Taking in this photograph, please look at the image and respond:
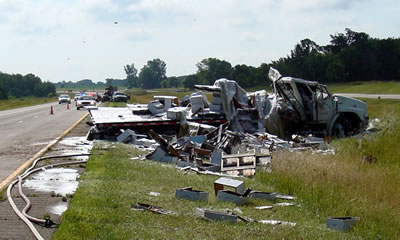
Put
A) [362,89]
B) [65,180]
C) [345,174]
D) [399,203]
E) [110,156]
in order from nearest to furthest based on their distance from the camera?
[399,203] → [65,180] → [345,174] → [110,156] → [362,89]

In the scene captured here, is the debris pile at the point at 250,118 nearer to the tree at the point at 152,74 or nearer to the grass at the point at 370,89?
the grass at the point at 370,89

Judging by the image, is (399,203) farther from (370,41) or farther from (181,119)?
(370,41)

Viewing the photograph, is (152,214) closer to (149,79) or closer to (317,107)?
(317,107)

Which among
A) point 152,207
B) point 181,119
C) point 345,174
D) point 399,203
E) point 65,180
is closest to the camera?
point 152,207

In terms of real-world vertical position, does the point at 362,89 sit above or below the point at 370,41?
below

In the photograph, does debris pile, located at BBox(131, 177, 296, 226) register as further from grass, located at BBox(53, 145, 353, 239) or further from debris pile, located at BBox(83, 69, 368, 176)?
debris pile, located at BBox(83, 69, 368, 176)

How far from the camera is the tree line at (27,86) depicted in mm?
150312

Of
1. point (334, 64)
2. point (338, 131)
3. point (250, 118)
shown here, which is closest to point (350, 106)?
point (338, 131)

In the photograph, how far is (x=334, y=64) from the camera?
65.2 metres

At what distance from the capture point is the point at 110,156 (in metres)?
14.6

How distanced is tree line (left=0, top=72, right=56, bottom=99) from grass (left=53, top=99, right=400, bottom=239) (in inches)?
5572

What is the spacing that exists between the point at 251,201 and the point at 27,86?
503 feet

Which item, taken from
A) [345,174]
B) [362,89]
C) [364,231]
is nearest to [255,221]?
[364,231]

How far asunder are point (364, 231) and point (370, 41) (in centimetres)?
7590
